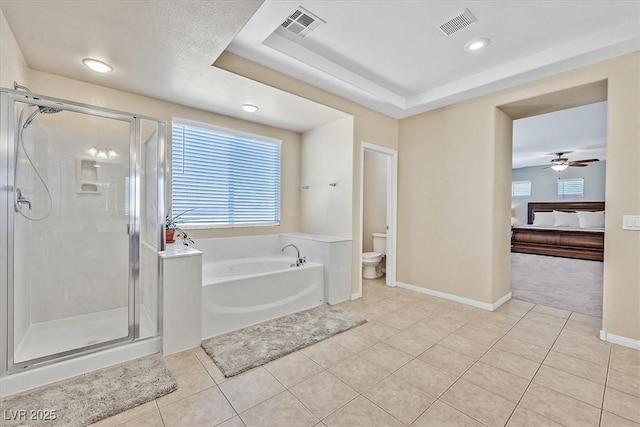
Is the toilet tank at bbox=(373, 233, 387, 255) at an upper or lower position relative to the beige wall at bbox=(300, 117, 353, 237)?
lower

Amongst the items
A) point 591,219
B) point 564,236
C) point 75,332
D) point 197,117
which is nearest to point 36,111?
point 197,117

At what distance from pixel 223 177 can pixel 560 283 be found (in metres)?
5.43

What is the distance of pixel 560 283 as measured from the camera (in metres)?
4.48

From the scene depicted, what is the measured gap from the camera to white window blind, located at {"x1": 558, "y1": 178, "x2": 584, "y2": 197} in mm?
8078

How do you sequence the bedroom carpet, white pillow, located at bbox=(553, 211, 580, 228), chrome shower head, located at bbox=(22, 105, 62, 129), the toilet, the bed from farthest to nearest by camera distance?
white pillow, located at bbox=(553, 211, 580, 228) < the bed < the toilet < the bedroom carpet < chrome shower head, located at bbox=(22, 105, 62, 129)

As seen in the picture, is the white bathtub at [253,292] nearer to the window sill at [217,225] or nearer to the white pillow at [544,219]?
the window sill at [217,225]

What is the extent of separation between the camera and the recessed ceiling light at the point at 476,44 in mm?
2525

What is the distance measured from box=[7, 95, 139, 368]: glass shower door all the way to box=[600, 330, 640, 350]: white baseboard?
13.6 feet

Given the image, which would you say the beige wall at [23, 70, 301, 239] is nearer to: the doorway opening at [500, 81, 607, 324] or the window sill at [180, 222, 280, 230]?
the window sill at [180, 222, 280, 230]

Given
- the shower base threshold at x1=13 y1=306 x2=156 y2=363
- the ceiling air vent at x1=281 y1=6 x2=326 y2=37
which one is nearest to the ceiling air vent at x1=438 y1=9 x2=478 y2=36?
the ceiling air vent at x1=281 y1=6 x2=326 y2=37

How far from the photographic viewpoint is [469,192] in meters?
3.49

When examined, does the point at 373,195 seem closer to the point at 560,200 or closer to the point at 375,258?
the point at 375,258

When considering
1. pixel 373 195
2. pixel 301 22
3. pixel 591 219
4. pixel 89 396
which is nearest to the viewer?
pixel 89 396

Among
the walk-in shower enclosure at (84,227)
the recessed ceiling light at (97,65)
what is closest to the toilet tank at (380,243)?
the walk-in shower enclosure at (84,227)
